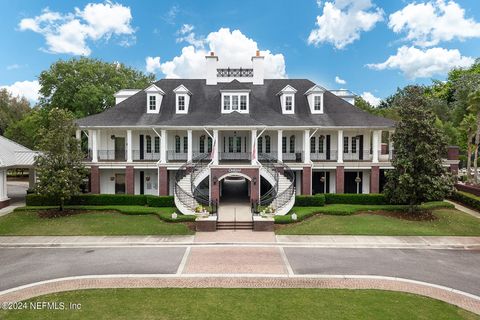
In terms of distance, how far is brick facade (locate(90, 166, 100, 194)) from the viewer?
90.0ft

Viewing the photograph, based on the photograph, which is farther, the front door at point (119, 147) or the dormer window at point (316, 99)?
the front door at point (119, 147)

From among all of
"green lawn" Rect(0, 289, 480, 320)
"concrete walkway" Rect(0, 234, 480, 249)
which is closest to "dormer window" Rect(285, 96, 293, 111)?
"concrete walkway" Rect(0, 234, 480, 249)

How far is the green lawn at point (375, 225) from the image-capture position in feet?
63.2

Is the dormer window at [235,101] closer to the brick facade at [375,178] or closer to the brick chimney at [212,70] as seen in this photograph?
the brick chimney at [212,70]

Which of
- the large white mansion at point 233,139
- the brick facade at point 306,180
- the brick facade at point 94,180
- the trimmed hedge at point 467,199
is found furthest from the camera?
the brick facade at point 94,180

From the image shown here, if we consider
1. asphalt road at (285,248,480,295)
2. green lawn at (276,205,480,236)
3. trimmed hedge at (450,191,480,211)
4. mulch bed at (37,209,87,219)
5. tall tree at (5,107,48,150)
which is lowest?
asphalt road at (285,248,480,295)

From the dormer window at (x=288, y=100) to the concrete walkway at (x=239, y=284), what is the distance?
20.1m

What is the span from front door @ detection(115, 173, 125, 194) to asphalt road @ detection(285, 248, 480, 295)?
756 inches

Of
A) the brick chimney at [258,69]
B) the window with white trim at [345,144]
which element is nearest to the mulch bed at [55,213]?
the brick chimney at [258,69]

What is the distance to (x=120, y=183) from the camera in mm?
29625

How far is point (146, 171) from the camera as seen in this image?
2880 centimetres

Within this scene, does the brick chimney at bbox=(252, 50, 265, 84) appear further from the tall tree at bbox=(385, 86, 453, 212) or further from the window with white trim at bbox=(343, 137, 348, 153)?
A: the tall tree at bbox=(385, 86, 453, 212)

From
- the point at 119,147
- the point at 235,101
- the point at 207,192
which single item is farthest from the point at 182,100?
the point at 207,192

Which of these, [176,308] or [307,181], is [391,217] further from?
[176,308]
